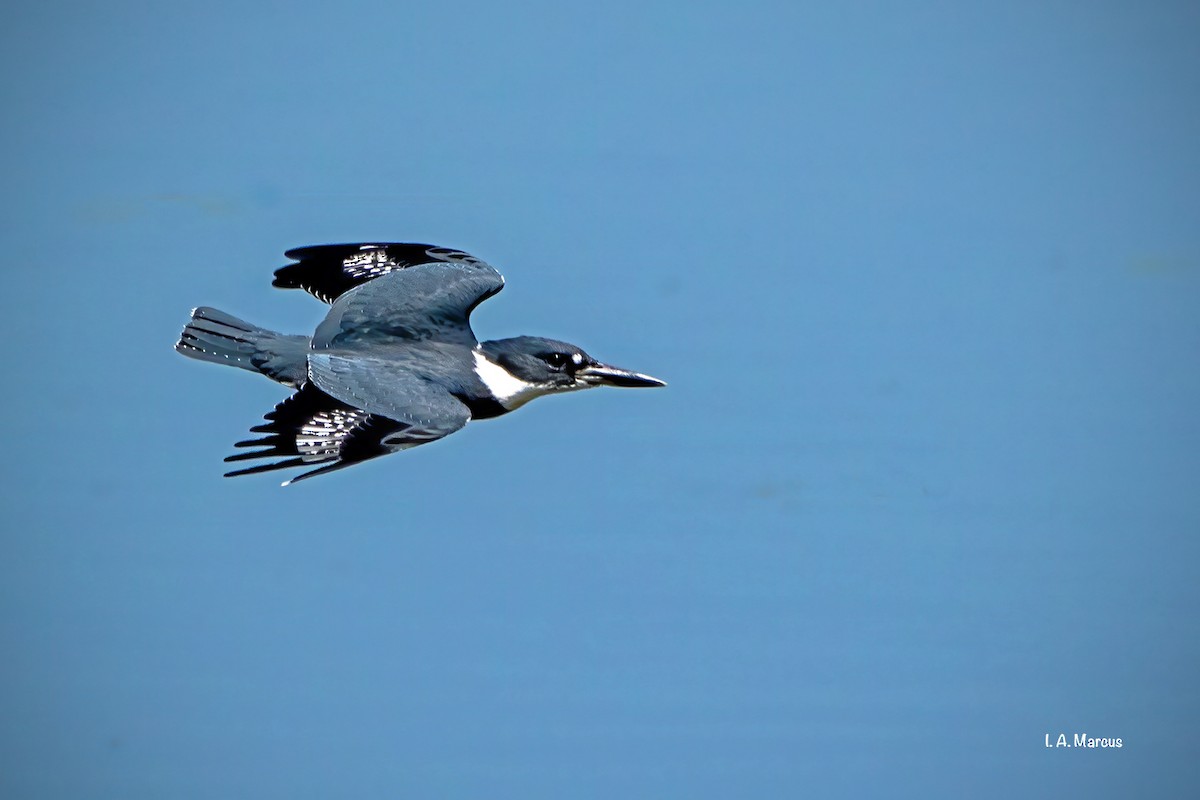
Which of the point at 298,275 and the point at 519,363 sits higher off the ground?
the point at 298,275

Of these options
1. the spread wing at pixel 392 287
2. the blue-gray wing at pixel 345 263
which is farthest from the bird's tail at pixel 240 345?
the blue-gray wing at pixel 345 263

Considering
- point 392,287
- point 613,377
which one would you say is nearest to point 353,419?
point 392,287

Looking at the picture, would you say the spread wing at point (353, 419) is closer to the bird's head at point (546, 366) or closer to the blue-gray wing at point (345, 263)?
the bird's head at point (546, 366)

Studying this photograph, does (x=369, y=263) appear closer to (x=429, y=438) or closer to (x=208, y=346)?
(x=208, y=346)

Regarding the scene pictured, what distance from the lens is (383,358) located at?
7.11 m

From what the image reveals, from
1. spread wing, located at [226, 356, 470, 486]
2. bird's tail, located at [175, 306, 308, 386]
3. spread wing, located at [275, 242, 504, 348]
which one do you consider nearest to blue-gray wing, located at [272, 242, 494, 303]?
spread wing, located at [275, 242, 504, 348]

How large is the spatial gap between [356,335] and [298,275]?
132 cm

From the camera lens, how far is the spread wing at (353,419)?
636 centimetres

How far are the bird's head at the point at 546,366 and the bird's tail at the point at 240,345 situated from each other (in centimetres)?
93

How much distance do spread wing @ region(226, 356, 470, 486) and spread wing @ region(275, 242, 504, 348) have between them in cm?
56

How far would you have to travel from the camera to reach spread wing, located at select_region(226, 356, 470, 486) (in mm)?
6363

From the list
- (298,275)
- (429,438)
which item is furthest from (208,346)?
(429,438)

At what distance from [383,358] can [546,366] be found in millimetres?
1047

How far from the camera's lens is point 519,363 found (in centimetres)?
777
